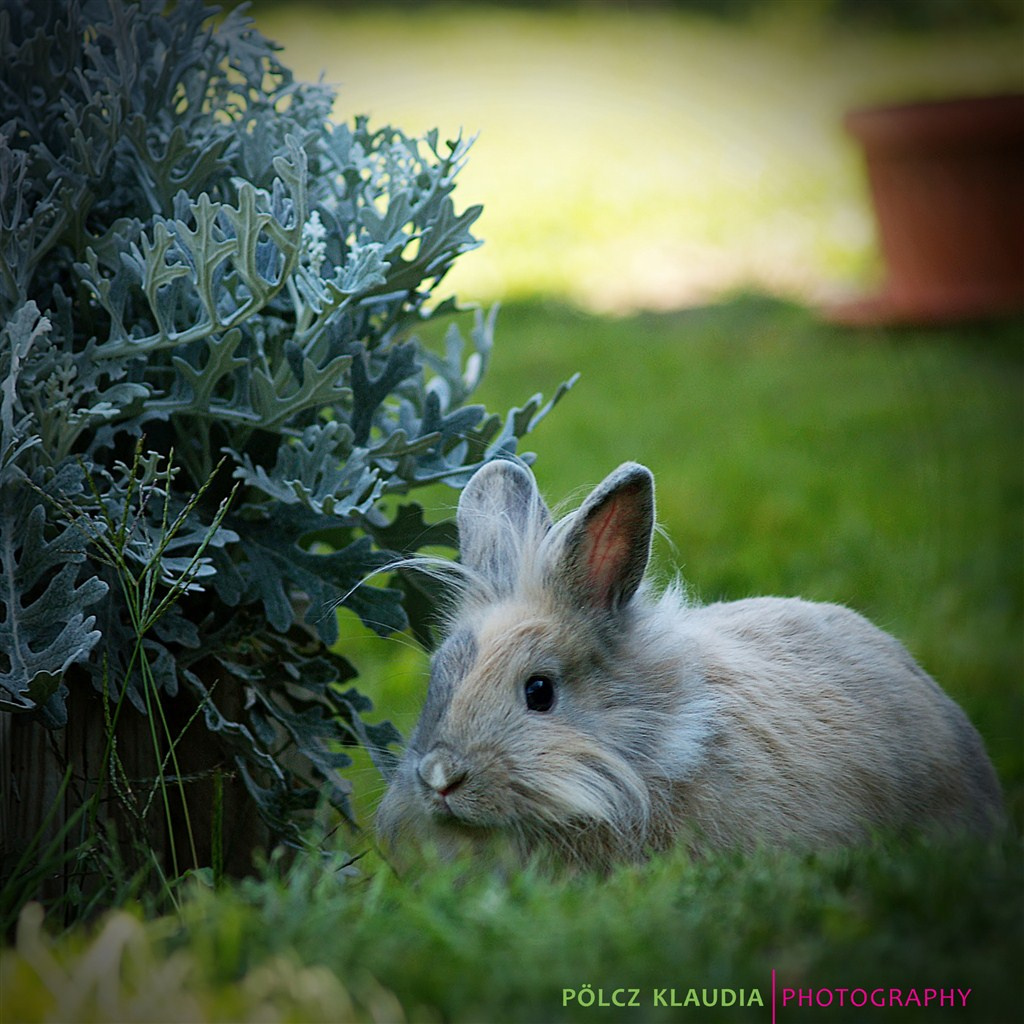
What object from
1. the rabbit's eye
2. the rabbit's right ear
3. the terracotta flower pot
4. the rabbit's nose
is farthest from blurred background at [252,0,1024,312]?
the rabbit's nose

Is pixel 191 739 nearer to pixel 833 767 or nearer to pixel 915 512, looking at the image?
pixel 833 767

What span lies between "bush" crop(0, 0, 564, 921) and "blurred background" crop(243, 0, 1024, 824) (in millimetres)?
275

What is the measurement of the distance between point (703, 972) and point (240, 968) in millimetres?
684

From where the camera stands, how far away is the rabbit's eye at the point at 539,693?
2.85 meters

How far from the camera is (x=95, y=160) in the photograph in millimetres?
2949

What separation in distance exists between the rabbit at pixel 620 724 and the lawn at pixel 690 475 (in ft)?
0.56

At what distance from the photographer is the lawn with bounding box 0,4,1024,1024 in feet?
6.43

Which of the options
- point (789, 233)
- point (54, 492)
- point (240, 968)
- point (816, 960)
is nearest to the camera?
point (816, 960)

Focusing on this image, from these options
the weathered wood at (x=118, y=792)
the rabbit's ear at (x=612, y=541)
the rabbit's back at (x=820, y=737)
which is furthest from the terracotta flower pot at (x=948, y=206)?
the weathered wood at (x=118, y=792)

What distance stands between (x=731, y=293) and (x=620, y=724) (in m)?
6.95

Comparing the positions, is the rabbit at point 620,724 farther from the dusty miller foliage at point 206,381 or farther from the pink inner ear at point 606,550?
the dusty miller foliage at point 206,381

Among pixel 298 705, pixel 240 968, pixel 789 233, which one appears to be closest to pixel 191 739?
pixel 298 705

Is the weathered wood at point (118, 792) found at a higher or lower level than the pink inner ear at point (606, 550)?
lower

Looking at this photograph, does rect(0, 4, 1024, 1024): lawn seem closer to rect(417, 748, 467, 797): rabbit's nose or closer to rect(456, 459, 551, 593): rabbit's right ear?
rect(417, 748, 467, 797): rabbit's nose
